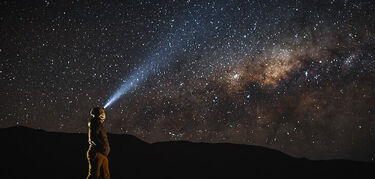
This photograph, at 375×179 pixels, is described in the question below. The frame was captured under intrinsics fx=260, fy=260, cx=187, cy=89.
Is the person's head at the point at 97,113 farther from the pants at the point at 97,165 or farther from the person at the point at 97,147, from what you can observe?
the pants at the point at 97,165

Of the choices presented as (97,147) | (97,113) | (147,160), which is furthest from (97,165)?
(147,160)

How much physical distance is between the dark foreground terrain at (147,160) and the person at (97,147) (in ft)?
75.0

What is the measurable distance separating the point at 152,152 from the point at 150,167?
602 cm

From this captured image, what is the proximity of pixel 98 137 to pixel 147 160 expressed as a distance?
3065 cm

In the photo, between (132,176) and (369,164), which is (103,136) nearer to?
(132,176)

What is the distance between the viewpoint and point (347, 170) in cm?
3481

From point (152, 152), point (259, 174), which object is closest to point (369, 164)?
point (259, 174)

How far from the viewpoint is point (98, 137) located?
5.12 meters

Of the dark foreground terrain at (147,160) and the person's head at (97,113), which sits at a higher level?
the dark foreground terrain at (147,160)

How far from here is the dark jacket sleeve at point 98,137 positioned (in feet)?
16.7

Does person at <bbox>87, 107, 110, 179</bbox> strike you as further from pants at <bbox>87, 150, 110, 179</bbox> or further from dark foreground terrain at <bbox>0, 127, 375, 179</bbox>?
dark foreground terrain at <bbox>0, 127, 375, 179</bbox>

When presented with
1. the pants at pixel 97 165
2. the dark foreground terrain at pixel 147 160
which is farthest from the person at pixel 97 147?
the dark foreground terrain at pixel 147 160

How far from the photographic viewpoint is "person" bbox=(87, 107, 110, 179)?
4973mm

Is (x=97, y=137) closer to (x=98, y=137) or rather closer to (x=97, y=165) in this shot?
(x=98, y=137)
